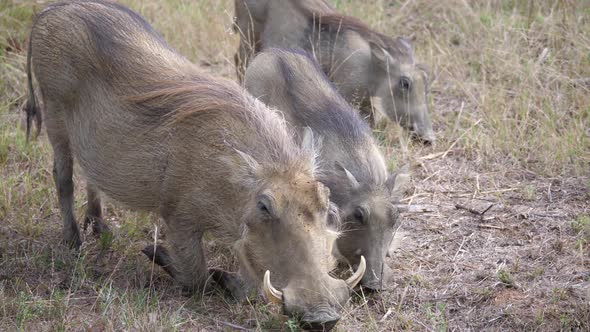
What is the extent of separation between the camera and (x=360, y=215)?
11.8 ft

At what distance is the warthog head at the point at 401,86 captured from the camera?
5.41 metres

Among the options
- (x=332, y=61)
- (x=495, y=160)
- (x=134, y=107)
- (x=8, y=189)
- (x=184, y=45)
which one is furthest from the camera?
(x=184, y=45)

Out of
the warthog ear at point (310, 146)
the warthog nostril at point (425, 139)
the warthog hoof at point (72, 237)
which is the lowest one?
the warthog nostril at point (425, 139)

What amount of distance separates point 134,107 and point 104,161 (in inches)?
11.0

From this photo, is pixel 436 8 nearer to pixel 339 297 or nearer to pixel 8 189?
pixel 8 189

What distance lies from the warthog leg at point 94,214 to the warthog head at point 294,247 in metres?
1.16

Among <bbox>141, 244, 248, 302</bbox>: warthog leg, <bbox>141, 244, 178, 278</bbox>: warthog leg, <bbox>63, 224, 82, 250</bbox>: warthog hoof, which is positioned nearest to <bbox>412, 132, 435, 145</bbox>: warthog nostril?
<bbox>141, 244, 248, 302</bbox>: warthog leg

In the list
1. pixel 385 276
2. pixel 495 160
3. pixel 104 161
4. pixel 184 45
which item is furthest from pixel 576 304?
pixel 184 45

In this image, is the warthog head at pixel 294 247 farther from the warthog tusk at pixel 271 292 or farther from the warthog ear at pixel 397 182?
the warthog ear at pixel 397 182

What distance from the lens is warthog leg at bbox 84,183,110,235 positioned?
4.09 metres

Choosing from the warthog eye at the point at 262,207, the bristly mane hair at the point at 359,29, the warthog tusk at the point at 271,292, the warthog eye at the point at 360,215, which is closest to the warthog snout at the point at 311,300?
the warthog tusk at the point at 271,292

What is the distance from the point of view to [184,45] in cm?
605

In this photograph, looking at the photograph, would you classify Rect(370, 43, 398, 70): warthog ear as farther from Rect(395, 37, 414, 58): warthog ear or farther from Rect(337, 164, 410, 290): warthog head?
Rect(337, 164, 410, 290): warthog head

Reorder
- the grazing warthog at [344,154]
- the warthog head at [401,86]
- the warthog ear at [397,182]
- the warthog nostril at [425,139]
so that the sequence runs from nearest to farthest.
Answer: the grazing warthog at [344,154], the warthog ear at [397,182], the warthog nostril at [425,139], the warthog head at [401,86]
